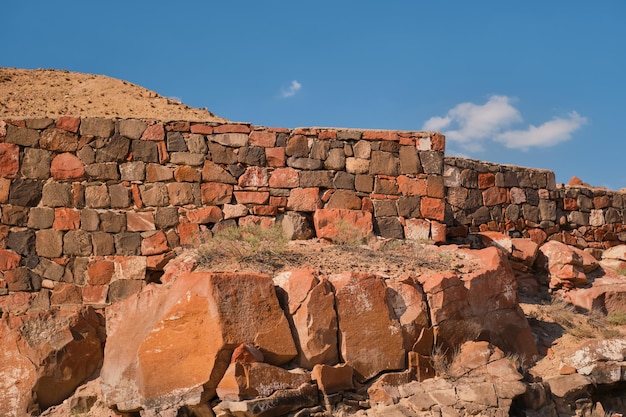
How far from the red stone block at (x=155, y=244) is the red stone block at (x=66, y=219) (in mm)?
929

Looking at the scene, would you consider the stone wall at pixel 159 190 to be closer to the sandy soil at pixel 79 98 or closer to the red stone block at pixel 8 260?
the red stone block at pixel 8 260

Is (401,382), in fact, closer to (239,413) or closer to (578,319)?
(239,413)

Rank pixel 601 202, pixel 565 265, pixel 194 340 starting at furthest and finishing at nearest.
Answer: pixel 601 202 < pixel 565 265 < pixel 194 340

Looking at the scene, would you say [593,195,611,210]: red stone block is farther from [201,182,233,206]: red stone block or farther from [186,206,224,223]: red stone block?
[186,206,224,223]: red stone block

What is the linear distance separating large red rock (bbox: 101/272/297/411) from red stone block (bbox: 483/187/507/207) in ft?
20.5

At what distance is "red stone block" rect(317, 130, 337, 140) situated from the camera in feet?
35.0

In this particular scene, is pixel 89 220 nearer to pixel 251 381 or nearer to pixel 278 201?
pixel 278 201

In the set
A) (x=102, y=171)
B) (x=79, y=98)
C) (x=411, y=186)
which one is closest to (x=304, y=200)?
(x=411, y=186)

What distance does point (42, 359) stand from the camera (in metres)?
8.03

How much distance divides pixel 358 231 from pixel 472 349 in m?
2.90

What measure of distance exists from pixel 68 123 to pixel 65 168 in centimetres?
64

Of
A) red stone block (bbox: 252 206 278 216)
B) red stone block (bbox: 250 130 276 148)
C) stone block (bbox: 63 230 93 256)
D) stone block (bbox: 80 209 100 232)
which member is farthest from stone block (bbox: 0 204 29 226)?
red stone block (bbox: 250 130 276 148)

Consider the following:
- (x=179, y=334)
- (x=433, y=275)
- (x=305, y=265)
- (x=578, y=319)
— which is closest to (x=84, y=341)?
(x=179, y=334)

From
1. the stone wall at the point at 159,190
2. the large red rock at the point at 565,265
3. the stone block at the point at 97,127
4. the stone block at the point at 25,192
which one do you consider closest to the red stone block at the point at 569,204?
the large red rock at the point at 565,265
